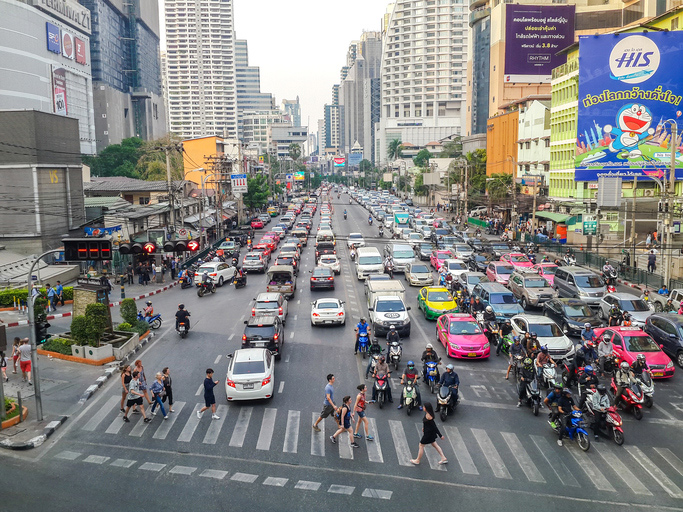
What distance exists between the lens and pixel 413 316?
2956 centimetres

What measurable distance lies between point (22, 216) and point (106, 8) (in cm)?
11891

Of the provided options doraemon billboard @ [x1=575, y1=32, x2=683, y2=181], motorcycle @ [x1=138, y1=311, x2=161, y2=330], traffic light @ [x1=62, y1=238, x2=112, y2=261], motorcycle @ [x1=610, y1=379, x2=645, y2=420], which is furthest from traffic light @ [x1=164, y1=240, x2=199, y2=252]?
doraemon billboard @ [x1=575, y1=32, x2=683, y2=181]

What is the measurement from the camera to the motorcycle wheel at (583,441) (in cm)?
1468

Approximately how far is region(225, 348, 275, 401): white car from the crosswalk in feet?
1.47

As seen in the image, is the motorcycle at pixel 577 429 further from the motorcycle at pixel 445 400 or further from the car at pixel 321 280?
the car at pixel 321 280

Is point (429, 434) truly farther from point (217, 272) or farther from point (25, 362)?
point (217, 272)

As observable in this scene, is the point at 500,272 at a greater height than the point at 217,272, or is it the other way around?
the point at 500,272

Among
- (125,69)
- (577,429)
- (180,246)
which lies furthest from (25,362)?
(125,69)

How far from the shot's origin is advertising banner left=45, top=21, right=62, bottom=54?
298 feet

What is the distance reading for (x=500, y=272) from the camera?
3647cm

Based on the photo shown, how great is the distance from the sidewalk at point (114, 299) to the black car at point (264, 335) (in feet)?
42.5

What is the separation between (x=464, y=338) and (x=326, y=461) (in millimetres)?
9448

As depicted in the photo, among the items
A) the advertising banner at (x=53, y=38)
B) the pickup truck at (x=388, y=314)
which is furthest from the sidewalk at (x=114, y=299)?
the advertising banner at (x=53, y=38)

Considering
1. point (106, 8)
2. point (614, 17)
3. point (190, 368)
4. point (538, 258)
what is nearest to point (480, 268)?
point (538, 258)
